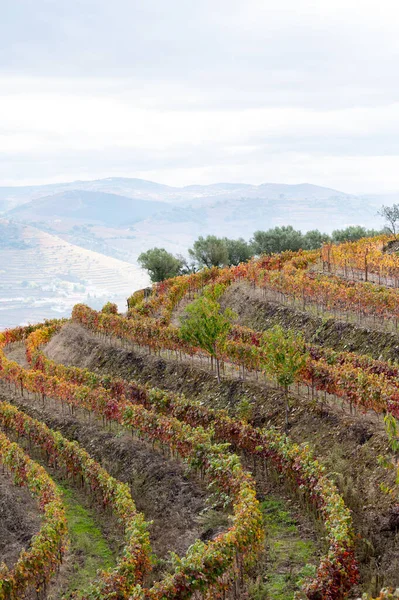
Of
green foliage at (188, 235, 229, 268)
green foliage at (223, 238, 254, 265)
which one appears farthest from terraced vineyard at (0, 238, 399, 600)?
green foliage at (223, 238, 254, 265)

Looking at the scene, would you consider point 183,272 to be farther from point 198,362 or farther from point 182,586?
point 182,586

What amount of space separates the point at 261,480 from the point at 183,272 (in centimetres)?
6708

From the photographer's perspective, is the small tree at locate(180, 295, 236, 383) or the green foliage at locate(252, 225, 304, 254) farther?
the green foliage at locate(252, 225, 304, 254)

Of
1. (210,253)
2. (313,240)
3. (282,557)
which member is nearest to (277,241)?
(313,240)

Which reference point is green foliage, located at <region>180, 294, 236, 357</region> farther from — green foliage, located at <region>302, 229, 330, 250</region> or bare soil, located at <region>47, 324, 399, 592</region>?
green foliage, located at <region>302, 229, 330, 250</region>

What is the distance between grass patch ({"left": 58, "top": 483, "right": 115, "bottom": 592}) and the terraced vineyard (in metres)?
0.06

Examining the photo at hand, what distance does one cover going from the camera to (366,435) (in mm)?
22516

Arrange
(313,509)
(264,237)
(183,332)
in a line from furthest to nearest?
1. (264,237)
2. (183,332)
3. (313,509)

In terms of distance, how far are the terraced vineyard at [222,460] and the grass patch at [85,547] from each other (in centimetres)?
6

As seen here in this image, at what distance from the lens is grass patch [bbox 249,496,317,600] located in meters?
16.0

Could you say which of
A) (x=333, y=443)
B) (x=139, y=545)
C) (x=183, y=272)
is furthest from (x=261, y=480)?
(x=183, y=272)

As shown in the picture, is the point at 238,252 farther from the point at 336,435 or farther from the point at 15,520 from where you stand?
the point at 15,520

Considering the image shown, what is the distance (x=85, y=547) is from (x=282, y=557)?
20.4 feet

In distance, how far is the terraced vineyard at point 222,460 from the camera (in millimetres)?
16141
